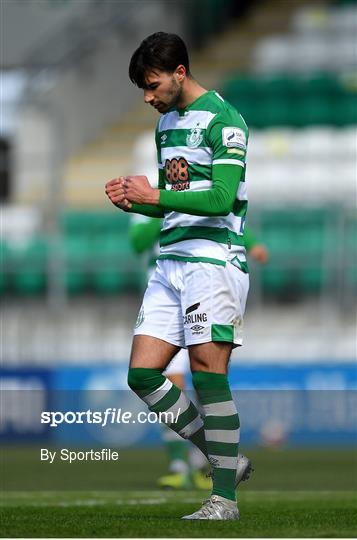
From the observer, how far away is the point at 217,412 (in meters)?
5.93

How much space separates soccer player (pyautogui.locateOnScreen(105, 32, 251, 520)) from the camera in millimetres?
5863

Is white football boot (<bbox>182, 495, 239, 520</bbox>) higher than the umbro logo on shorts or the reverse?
the reverse

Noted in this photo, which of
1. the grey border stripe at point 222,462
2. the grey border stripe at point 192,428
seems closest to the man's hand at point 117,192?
the grey border stripe at point 192,428

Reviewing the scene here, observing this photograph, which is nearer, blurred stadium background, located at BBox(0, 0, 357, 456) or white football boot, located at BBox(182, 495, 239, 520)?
white football boot, located at BBox(182, 495, 239, 520)

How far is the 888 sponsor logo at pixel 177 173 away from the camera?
19.7 feet

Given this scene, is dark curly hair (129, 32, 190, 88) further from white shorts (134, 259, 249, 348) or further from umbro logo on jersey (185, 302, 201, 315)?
umbro logo on jersey (185, 302, 201, 315)

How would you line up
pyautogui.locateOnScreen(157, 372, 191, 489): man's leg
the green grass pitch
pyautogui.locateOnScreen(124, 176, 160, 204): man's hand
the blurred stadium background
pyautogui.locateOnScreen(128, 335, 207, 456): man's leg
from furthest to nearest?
the blurred stadium background → pyautogui.locateOnScreen(157, 372, 191, 489): man's leg → pyautogui.locateOnScreen(128, 335, 207, 456): man's leg → pyautogui.locateOnScreen(124, 176, 160, 204): man's hand → the green grass pitch

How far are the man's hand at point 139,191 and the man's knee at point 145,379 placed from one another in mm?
710

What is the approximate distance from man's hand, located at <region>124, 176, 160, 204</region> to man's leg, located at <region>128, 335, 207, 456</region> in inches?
23.5

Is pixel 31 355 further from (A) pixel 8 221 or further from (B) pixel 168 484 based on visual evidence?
(B) pixel 168 484

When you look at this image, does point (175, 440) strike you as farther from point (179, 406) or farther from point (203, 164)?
point (203, 164)

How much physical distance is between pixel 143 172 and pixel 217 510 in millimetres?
10411

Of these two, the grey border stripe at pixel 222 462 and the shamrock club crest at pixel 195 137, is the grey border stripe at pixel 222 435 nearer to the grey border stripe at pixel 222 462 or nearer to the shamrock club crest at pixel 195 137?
the grey border stripe at pixel 222 462

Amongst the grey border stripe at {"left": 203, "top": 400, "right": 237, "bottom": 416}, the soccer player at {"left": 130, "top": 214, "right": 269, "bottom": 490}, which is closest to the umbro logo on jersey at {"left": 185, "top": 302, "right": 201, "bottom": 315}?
the grey border stripe at {"left": 203, "top": 400, "right": 237, "bottom": 416}
